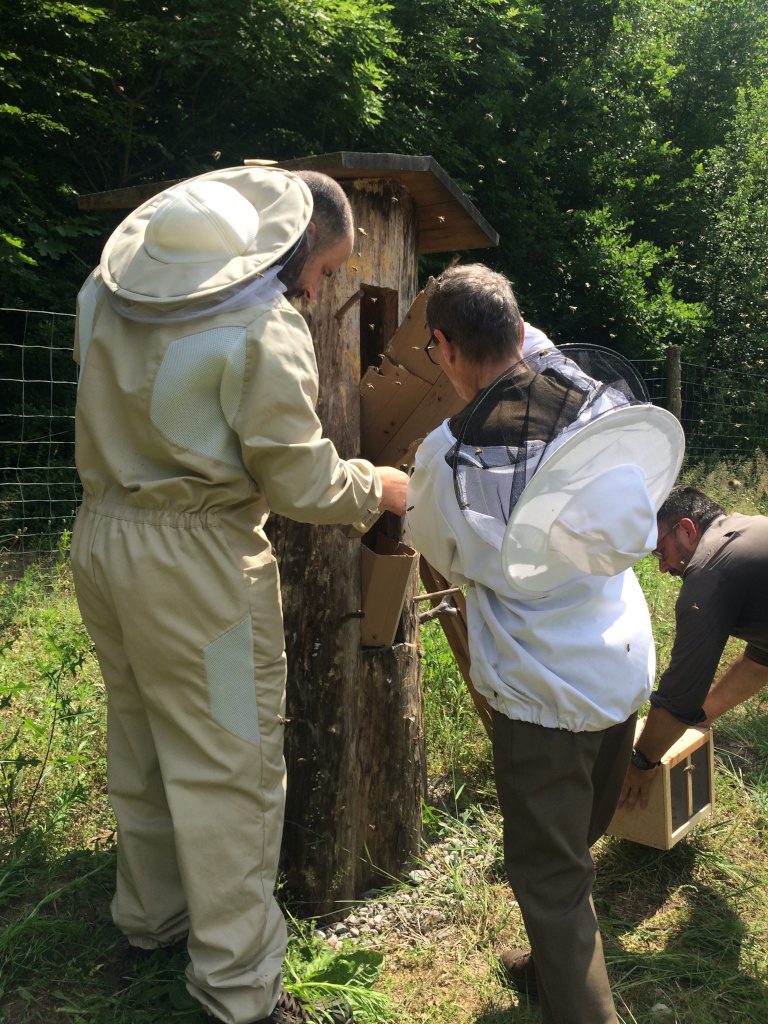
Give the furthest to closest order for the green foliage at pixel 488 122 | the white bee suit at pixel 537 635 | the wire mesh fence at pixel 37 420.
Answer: the green foliage at pixel 488 122, the wire mesh fence at pixel 37 420, the white bee suit at pixel 537 635

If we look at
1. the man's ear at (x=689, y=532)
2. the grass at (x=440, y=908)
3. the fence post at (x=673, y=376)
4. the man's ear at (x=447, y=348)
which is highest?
the man's ear at (x=447, y=348)

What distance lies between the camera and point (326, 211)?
2330 millimetres

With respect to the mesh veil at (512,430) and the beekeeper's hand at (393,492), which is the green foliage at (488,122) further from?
the mesh veil at (512,430)

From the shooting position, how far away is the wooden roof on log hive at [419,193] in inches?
108

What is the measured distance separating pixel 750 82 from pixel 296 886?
618 inches

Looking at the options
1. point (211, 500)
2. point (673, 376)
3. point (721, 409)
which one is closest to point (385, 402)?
point (211, 500)

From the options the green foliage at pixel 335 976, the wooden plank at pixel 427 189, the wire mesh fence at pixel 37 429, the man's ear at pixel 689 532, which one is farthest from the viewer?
the wire mesh fence at pixel 37 429

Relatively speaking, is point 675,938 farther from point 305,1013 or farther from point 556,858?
point 305,1013

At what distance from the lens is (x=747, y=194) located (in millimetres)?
12914

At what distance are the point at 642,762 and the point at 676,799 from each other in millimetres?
287

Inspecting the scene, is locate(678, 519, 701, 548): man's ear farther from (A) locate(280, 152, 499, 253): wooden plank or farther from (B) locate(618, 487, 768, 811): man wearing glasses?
(A) locate(280, 152, 499, 253): wooden plank

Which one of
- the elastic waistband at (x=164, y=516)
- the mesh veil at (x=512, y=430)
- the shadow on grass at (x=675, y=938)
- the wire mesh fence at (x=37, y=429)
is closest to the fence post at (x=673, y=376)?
the wire mesh fence at (x=37, y=429)

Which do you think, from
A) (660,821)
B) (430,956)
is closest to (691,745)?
(660,821)

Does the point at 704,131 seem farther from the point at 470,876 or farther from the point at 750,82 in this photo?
the point at 470,876
